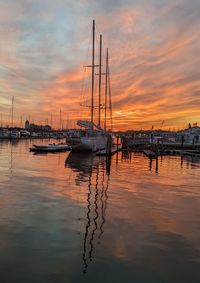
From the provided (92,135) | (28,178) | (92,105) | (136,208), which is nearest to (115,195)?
(136,208)

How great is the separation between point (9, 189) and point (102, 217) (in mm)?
8147

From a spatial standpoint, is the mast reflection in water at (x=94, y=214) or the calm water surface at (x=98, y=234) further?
the mast reflection in water at (x=94, y=214)

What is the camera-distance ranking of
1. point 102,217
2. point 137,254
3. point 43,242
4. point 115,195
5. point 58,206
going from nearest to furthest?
point 137,254, point 43,242, point 102,217, point 58,206, point 115,195

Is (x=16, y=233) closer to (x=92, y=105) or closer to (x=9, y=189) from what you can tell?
(x=9, y=189)

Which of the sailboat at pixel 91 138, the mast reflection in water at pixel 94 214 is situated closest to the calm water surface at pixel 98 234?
the mast reflection in water at pixel 94 214

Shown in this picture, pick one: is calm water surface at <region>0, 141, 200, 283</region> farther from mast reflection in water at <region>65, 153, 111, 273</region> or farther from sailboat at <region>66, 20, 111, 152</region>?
sailboat at <region>66, 20, 111, 152</region>

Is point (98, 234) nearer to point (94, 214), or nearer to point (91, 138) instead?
point (94, 214)

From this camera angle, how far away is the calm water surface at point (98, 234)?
30.9 ft

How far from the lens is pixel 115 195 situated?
20609mm

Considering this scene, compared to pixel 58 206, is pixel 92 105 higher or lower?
higher

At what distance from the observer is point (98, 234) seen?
41.5 feet

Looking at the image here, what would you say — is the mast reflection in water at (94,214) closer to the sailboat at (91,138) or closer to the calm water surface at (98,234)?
the calm water surface at (98,234)

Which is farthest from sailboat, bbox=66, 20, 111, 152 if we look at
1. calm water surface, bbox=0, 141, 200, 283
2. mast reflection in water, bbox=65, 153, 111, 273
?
calm water surface, bbox=0, 141, 200, 283

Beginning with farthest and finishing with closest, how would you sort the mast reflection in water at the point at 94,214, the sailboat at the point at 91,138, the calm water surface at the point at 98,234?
the sailboat at the point at 91,138
the mast reflection in water at the point at 94,214
the calm water surface at the point at 98,234
